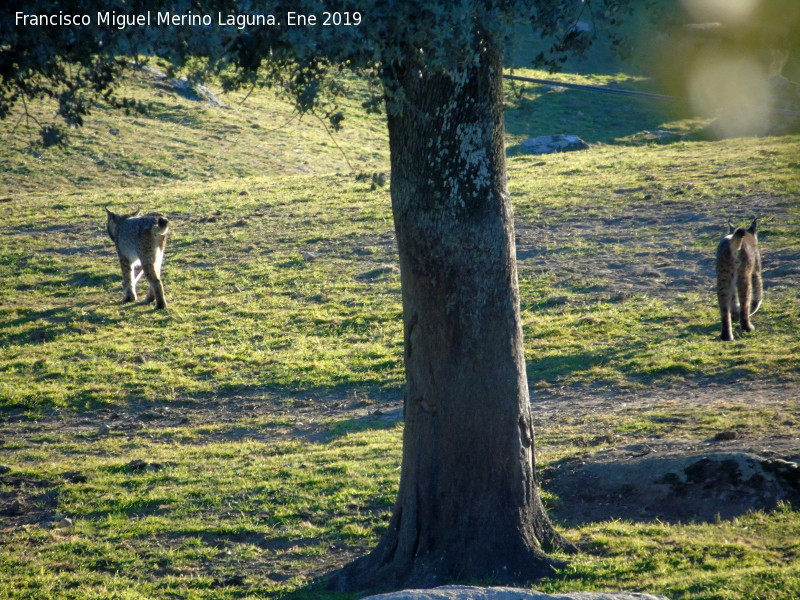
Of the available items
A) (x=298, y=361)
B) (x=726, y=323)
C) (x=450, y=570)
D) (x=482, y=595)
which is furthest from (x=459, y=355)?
(x=726, y=323)

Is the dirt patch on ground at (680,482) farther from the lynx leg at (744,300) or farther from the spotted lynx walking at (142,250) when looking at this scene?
the spotted lynx walking at (142,250)

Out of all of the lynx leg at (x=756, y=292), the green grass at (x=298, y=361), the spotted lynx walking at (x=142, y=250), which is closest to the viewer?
the green grass at (x=298, y=361)

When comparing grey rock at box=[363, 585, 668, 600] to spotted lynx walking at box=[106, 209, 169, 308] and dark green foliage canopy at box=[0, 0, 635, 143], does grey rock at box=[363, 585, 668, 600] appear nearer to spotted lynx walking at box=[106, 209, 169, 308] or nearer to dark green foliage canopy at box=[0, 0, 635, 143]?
dark green foliage canopy at box=[0, 0, 635, 143]

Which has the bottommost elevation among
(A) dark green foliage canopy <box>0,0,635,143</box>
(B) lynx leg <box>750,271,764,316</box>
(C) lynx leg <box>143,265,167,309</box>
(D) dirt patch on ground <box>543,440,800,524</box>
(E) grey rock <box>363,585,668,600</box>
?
(D) dirt patch on ground <box>543,440,800,524</box>

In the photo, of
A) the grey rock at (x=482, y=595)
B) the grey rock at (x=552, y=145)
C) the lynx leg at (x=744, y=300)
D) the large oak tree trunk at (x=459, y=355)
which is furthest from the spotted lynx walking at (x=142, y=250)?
the grey rock at (x=552, y=145)

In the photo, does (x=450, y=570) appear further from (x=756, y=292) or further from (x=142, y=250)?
(x=142, y=250)

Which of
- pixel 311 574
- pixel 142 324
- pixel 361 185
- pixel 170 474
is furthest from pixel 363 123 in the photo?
pixel 311 574

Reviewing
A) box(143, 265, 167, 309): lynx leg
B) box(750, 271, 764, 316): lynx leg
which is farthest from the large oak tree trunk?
box(143, 265, 167, 309): lynx leg

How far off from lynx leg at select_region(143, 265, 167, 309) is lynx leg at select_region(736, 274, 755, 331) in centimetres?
1011

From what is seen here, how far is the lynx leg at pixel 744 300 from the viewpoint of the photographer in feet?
41.4

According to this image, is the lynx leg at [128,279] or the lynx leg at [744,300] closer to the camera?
the lynx leg at [744,300]

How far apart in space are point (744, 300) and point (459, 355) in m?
7.83

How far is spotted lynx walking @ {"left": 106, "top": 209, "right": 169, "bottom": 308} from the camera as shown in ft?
52.4

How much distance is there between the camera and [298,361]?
13.5 m
